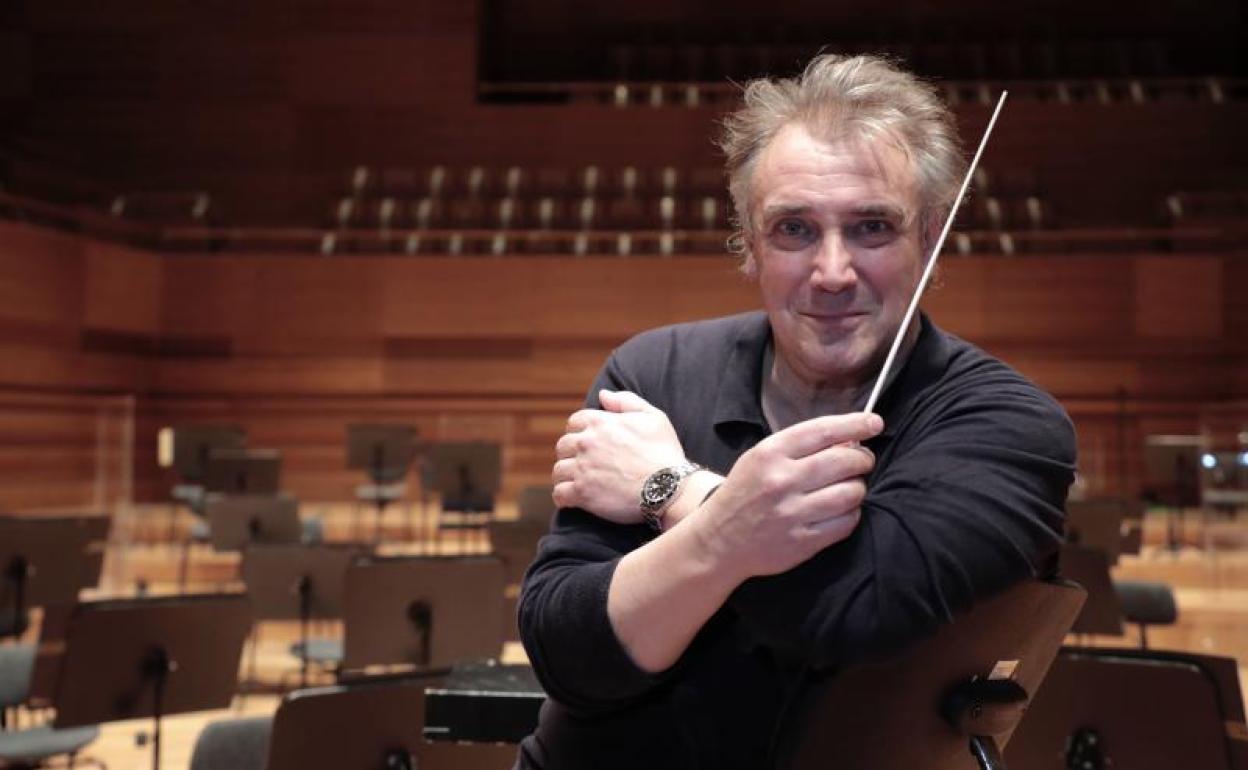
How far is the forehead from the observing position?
1180mm

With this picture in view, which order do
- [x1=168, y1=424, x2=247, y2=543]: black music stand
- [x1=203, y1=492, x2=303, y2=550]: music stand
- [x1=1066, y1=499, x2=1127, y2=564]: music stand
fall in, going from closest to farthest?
[x1=1066, y1=499, x2=1127, y2=564]: music stand
[x1=203, y1=492, x2=303, y2=550]: music stand
[x1=168, y1=424, x2=247, y2=543]: black music stand

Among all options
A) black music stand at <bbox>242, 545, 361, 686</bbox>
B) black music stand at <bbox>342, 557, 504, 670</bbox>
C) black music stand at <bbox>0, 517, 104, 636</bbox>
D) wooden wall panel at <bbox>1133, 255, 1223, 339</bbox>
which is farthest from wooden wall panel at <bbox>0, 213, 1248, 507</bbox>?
black music stand at <bbox>342, 557, 504, 670</bbox>

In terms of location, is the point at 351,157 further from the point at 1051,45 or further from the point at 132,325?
the point at 1051,45

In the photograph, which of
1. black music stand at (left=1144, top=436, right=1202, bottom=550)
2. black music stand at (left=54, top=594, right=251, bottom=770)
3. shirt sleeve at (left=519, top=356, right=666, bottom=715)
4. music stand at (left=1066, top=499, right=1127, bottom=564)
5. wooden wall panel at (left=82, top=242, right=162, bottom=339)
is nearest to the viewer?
shirt sleeve at (left=519, top=356, right=666, bottom=715)

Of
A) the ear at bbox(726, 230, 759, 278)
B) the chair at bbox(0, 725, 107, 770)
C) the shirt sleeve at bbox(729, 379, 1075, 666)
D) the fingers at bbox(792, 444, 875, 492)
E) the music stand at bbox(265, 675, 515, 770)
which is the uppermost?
the ear at bbox(726, 230, 759, 278)

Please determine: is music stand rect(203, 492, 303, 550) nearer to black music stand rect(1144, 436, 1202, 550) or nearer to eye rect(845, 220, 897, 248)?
black music stand rect(1144, 436, 1202, 550)

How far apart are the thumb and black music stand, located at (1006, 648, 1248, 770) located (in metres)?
1.13

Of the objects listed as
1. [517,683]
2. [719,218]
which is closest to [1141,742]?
[517,683]

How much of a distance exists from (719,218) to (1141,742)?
8538mm

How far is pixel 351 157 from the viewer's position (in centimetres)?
1219

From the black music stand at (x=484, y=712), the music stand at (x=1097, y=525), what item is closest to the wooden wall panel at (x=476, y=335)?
the music stand at (x=1097, y=525)

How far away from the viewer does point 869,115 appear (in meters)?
1.20

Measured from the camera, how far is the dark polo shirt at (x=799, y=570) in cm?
104

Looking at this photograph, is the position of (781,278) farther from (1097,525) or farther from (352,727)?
(1097,525)
